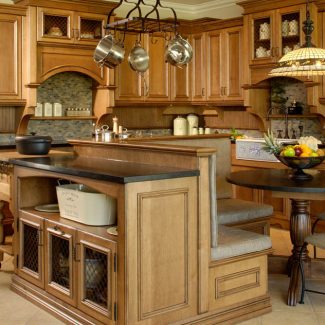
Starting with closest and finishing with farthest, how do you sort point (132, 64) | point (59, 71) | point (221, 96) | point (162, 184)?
point (162, 184), point (132, 64), point (59, 71), point (221, 96)

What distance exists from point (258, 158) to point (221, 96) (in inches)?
46.2

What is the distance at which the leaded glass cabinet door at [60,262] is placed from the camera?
352cm

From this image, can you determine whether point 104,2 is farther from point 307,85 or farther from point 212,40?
point 307,85

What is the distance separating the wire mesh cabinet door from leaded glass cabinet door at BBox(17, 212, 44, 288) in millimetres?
535

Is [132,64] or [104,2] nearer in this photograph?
[132,64]

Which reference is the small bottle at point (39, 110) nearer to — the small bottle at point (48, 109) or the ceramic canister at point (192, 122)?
the small bottle at point (48, 109)

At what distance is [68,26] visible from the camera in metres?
6.43

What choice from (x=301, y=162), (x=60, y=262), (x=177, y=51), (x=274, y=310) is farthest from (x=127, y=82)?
(x=274, y=310)

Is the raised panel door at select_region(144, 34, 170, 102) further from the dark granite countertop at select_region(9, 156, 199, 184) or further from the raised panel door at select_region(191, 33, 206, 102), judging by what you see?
the dark granite countertop at select_region(9, 156, 199, 184)

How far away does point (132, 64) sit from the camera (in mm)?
4352

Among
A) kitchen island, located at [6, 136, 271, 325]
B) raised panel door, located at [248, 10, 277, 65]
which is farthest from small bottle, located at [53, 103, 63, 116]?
kitchen island, located at [6, 136, 271, 325]

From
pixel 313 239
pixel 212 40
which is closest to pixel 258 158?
pixel 212 40

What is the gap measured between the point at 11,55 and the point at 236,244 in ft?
12.5

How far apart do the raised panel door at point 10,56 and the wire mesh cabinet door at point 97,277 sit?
3237mm
